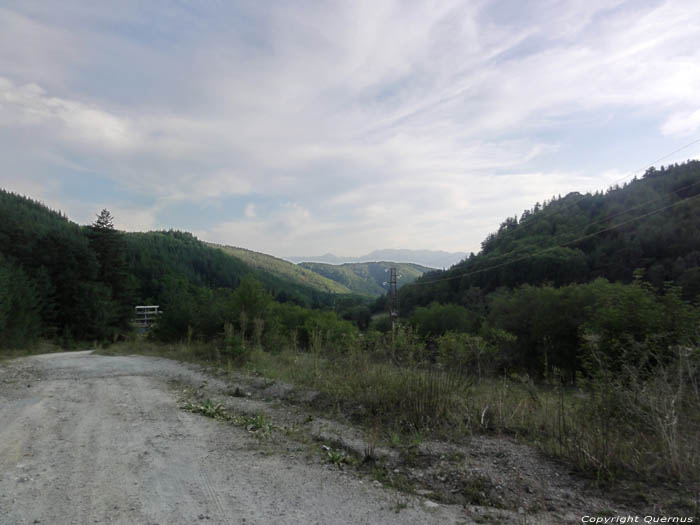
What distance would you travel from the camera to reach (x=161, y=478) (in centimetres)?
394

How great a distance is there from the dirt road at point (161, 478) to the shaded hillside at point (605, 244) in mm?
47185

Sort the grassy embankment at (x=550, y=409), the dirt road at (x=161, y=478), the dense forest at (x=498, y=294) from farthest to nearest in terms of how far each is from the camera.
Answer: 1. the dense forest at (x=498, y=294)
2. the grassy embankment at (x=550, y=409)
3. the dirt road at (x=161, y=478)

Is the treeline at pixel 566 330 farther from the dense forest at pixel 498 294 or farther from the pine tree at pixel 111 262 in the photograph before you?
the pine tree at pixel 111 262

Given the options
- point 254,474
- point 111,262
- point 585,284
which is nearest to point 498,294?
point 585,284

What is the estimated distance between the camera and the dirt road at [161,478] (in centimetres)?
323

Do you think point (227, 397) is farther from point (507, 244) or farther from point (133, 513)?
point (507, 244)

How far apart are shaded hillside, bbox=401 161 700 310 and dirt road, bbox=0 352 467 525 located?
47.2 meters

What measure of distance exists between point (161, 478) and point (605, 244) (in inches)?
3121

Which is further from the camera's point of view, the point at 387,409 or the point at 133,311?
the point at 133,311

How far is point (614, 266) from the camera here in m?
60.2

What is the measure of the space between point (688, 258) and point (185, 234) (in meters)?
187

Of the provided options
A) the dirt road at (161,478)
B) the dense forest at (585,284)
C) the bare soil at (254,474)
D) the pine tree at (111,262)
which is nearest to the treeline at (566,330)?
the dense forest at (585,284)

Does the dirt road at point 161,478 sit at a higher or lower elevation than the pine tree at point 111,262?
lower

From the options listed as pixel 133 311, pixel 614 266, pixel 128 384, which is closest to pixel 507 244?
pixel 614 266
